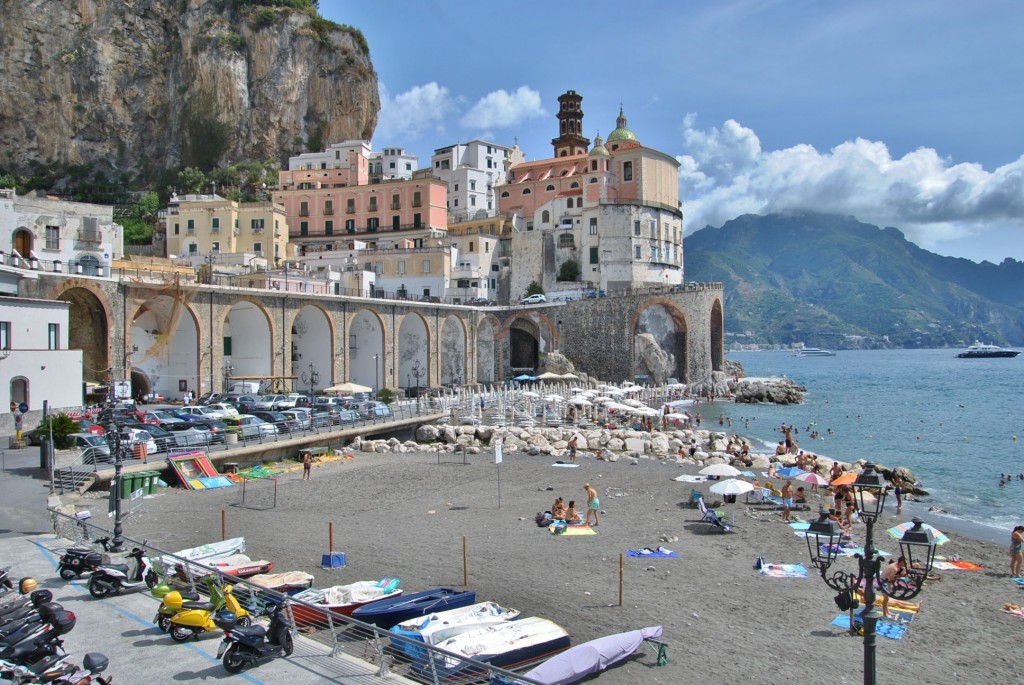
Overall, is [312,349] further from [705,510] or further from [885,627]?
[885,627]

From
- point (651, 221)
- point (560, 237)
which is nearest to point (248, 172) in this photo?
point (560, 237)

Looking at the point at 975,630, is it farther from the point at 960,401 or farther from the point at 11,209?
the point at 960,401

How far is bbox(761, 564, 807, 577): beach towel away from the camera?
54.1 ft

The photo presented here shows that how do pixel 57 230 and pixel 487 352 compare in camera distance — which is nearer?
pixel 57 230

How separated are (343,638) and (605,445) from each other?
25283 millimetres

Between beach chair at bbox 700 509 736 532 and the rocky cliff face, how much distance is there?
74.4 meters

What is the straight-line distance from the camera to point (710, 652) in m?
12.3

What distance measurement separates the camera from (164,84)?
85.0m

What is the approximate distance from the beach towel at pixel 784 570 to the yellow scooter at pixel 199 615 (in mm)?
11054

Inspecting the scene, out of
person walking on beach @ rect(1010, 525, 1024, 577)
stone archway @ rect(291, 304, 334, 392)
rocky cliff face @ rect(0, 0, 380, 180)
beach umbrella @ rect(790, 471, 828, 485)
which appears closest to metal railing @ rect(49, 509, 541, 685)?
person walking on beach @ rect(1010, 525, 1024, 577)

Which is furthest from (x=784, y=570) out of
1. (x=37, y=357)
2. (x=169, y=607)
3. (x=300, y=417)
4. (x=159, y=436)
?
(x=37, y=357)

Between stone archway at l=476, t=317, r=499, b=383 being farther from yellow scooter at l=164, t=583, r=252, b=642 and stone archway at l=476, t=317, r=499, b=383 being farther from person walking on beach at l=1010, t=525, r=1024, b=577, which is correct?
yellow scooter at l=164, t=583, r=252, b=642

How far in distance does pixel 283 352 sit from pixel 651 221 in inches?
1526

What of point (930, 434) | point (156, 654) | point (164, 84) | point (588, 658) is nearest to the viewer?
point (156, 654)
